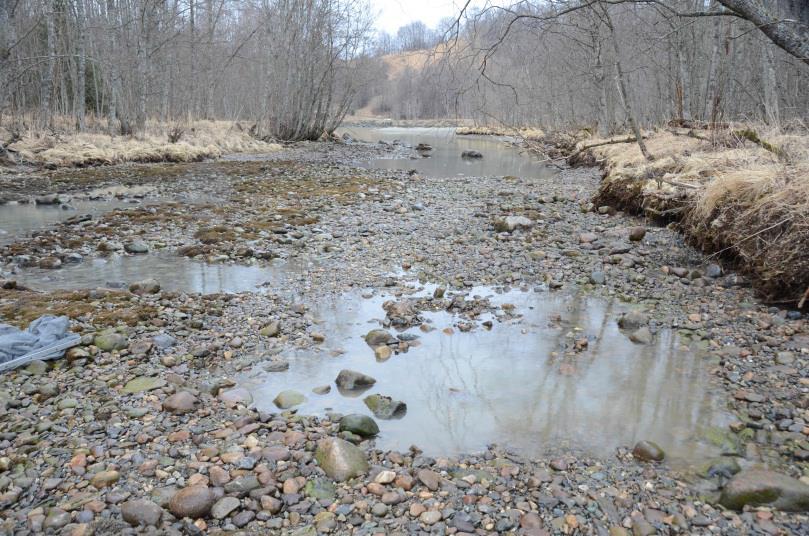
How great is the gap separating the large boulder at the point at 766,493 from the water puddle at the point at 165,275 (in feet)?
16.0

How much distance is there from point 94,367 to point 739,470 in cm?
427

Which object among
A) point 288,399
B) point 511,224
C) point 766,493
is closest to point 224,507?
point 288,399

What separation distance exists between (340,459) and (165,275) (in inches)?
181

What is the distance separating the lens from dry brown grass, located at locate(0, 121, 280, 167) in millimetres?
16002

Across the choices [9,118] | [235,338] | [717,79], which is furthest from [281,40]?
[235,338]

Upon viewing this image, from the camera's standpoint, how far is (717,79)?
1304 cm

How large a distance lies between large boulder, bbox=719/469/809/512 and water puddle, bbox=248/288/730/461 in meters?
0.43

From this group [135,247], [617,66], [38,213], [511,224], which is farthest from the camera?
[617,66]

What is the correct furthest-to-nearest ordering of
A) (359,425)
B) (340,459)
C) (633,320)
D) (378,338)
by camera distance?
(633,320)
(378,338)
(359,425)
(340,459)

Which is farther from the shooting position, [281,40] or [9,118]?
[281,40]

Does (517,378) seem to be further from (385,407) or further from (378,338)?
(378,338)

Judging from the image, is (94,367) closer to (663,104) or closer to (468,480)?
(468,480)

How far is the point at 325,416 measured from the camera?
3.82 meters

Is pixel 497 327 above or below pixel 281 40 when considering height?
below
